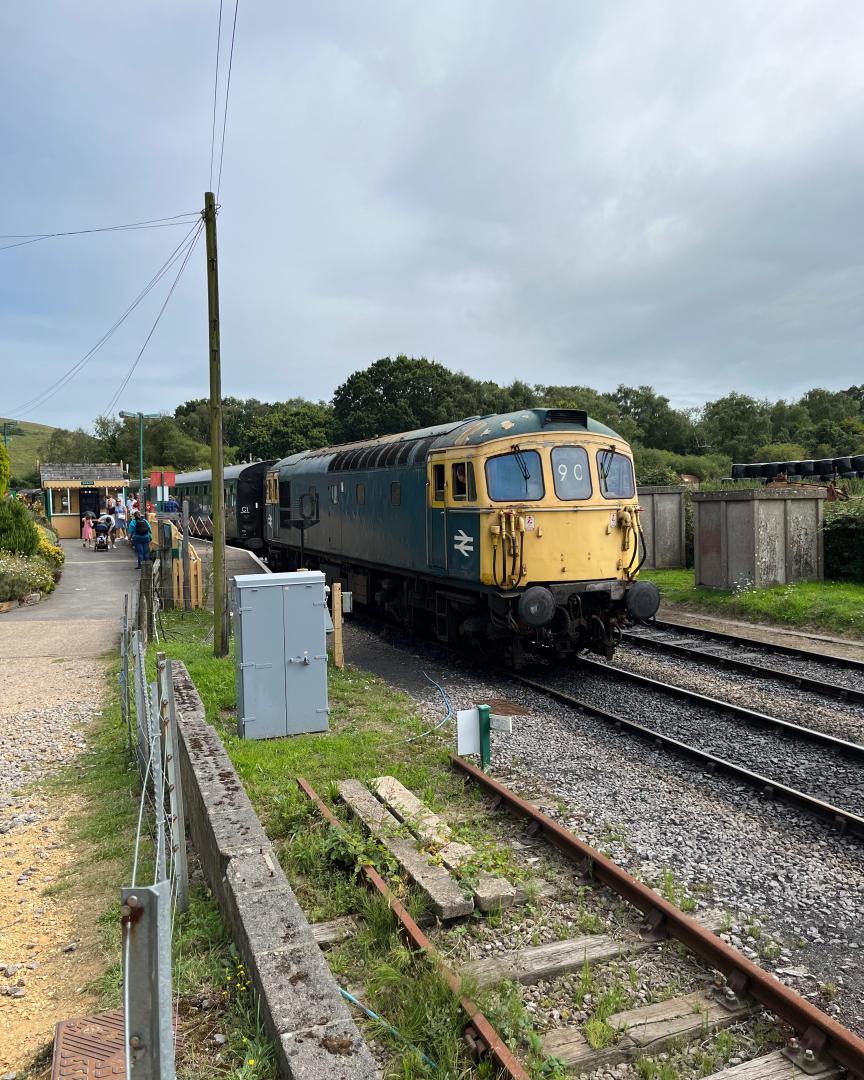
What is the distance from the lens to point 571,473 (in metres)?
10.9

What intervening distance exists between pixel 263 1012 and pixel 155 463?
76797 millimetres

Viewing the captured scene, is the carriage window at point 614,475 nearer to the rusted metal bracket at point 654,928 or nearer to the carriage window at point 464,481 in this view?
the carriage window at point 464,481

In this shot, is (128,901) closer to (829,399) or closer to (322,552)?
(322,552)

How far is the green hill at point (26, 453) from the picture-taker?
10538 centimetres

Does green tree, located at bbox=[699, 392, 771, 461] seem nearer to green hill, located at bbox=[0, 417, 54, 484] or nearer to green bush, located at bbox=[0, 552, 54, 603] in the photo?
green bush, located at bbox=[0, 552, 54, 603]

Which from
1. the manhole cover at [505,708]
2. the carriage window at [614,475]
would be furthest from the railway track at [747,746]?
the carriage window at [614,475]

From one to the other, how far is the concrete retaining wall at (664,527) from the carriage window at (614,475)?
9.29m

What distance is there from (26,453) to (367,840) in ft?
505

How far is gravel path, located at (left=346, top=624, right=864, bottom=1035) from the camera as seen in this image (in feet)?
15.1

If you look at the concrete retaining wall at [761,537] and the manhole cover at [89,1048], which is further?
the concrete retaining wall at [761,537]

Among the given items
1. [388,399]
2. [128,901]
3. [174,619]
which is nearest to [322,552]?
[174,619]

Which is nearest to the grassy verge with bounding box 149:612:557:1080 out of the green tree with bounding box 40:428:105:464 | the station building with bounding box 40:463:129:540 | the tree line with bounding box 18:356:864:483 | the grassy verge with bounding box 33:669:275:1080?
the grassy verge with bounding box 33:669:275:1080

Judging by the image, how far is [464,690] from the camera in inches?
420

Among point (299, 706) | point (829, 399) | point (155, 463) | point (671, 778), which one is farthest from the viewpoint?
point (155, 463)
